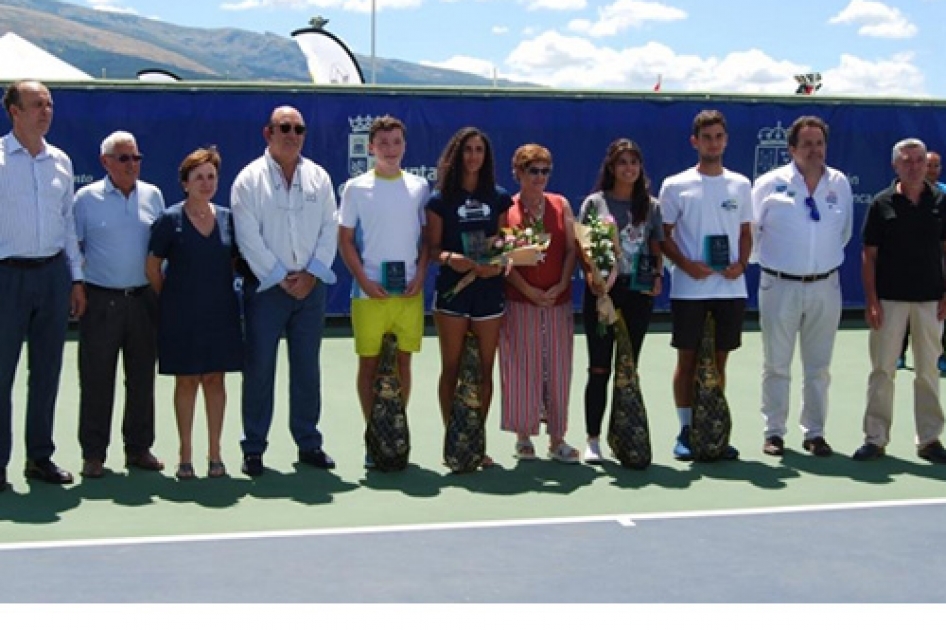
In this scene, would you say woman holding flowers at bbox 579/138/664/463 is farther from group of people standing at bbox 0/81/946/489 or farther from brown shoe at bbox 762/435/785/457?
brown shoe at bbox 762/435/785/457

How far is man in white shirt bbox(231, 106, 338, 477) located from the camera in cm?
701

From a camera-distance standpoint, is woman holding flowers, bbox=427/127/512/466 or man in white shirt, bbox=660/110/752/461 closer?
woman holding flowers, bbox=427/127/512/466

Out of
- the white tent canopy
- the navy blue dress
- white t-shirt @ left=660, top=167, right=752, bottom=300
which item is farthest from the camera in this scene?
the white tent canopy

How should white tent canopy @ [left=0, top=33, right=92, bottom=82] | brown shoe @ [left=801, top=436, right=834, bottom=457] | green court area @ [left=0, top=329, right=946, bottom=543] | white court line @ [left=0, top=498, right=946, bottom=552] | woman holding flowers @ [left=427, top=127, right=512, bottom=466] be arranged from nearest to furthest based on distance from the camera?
white court line @ [left=0, top=498, right=946, bottom=552]
green court area @ [left=0, top=329, right=946, bottom=543]
woman holding flowers @ [left=427, top=127, right=512, bottom=466]
brown shoe @ [left=801, top=436, right=834, bottom=457]
white tent canopy @ [left=0, top=33, right=92, bottom=82]

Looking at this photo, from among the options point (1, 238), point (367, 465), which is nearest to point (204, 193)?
point (1, 238)

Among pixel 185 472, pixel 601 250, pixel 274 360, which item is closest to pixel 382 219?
pixel 274 360

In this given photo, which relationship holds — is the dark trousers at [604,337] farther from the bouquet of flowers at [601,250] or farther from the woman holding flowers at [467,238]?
the woman holding flowers at [467,238]

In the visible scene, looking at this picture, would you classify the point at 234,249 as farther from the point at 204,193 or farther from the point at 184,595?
the point at 184,595

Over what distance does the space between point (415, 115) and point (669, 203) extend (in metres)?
6.16

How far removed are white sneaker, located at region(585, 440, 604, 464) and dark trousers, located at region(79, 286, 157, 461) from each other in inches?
99.6

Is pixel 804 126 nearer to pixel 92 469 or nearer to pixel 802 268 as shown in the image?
pixel 802 268

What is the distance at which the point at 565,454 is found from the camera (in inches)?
296

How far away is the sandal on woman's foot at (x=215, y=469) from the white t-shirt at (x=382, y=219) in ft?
4.01

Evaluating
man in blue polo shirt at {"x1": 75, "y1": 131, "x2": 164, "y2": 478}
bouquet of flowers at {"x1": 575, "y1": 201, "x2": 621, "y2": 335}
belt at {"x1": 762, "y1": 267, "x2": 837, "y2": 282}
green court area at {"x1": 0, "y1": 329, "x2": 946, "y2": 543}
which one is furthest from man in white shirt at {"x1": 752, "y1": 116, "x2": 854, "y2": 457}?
man in blue polo shirt at {"x1": 75, "y1": 131, "x2": 164, "y2": 478}
